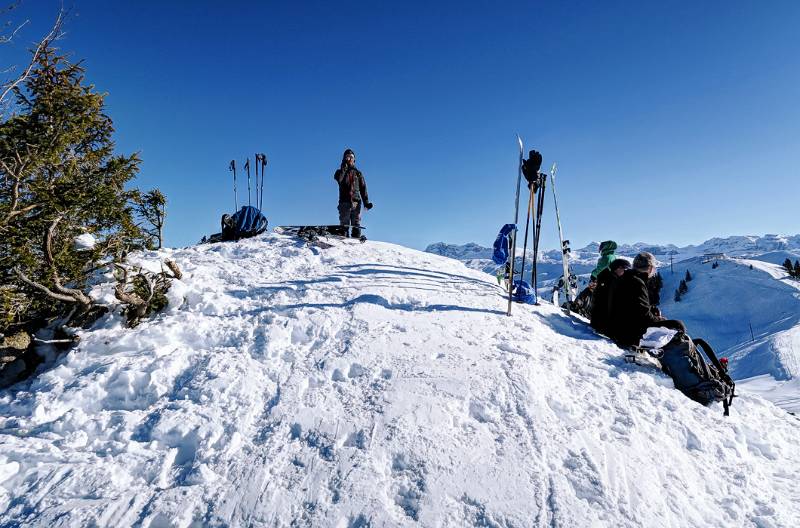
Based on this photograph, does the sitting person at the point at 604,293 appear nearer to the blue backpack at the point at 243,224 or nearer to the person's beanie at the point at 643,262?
the person's beanie at the point at 643,262

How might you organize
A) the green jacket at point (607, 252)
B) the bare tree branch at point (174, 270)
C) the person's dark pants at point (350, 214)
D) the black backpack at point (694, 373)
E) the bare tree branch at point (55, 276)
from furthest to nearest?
1. the person's dark pants at point (350, 214)
2. the green jacket at point (607, 252)
3. the bare tree branch at point (174, 270)
4. the bare tree branch at point (55, 276)
5. the black backpack at point (694, 373)

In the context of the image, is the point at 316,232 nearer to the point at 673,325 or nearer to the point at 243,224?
the point at 243,224

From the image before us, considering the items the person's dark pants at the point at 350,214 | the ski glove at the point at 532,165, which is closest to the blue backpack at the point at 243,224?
the person's dark pants at the point at 350,214

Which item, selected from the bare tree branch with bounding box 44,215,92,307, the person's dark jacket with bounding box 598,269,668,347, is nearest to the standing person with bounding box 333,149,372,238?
the bare tree branch with bounding box 44,215,92,307

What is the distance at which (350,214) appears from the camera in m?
11.0

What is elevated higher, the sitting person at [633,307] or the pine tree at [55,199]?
the pine tree at [55,199]

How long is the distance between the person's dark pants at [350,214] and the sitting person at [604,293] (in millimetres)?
6626

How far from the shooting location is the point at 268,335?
5379 mm

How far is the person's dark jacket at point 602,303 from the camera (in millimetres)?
6235

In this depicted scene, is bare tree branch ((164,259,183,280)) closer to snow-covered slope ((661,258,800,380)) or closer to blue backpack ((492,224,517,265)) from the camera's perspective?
blue backpack ((492,224,517,265))

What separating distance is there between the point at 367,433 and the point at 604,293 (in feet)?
15.7

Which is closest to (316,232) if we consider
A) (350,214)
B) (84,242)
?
(350,214)

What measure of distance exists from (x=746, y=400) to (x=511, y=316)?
3.51 metres

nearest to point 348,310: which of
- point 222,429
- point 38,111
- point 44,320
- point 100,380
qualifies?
point 222,429
